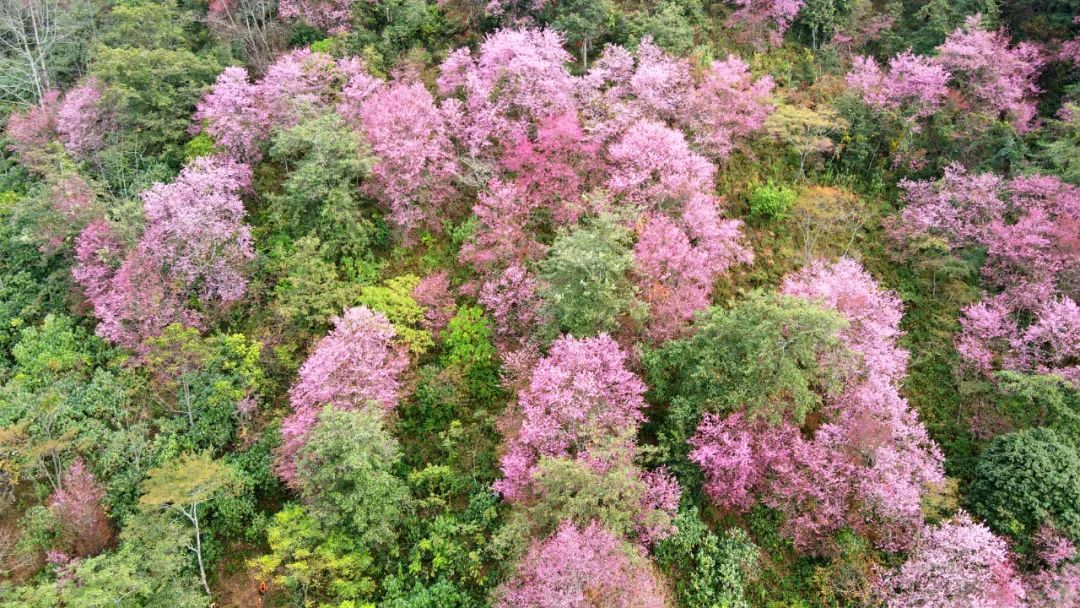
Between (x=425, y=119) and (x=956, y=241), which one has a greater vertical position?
(x=425, y=119)

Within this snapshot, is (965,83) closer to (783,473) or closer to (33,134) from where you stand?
(783,473)

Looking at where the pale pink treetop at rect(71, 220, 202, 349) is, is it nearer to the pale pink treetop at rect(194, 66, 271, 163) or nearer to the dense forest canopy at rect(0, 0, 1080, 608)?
the dense forest canopy at rect(0, 0, 1080, 608)

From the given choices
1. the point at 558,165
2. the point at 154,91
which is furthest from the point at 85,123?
the point at 558,165

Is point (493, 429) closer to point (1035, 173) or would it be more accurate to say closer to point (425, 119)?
point (425, 119)

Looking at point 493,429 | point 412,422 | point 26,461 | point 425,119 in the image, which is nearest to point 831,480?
point 493,429

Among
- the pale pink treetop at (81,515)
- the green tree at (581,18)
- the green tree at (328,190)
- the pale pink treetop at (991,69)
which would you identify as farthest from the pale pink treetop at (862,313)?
the pale pink treetop at (81,515)

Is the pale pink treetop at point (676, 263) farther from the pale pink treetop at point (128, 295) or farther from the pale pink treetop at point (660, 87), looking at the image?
the pale pink treetop at point (128, 295)
